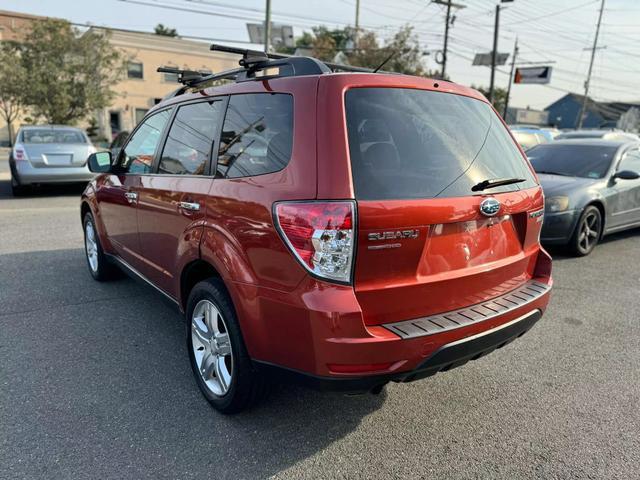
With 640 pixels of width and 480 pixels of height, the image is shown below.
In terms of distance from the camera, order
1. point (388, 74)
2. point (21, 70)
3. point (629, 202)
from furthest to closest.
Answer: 1. point (21, 70)
2. point (629, 202)
3. point (388, 74)

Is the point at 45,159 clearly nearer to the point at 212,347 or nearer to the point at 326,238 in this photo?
the point at 212,347

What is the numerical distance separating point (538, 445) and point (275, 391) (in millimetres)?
1505

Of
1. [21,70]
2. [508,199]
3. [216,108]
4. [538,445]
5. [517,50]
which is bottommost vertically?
[538,445]

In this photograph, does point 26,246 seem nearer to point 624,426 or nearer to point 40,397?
point 40,397

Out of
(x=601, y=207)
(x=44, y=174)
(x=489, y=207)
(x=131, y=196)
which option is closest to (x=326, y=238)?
(x=489, y=207)

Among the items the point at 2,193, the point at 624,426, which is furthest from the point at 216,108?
the point at 2,193

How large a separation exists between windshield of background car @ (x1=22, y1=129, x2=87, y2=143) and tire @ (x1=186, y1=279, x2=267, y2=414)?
31.9 ft

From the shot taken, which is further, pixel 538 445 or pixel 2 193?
pixel 2 193

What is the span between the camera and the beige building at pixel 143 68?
1419 inches

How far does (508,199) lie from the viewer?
8.77ft

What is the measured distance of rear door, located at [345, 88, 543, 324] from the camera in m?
2.19

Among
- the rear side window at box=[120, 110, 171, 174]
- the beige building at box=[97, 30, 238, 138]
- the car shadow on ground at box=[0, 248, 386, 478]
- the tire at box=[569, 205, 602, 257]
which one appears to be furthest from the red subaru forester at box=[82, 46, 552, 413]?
Answer: the beige building at box=[97, 30, 238, 138]

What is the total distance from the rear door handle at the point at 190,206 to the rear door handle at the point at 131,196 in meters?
0.89

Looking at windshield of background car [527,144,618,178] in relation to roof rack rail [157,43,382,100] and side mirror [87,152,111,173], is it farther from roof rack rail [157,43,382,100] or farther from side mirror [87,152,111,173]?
side mirror [87,152,111,173]
